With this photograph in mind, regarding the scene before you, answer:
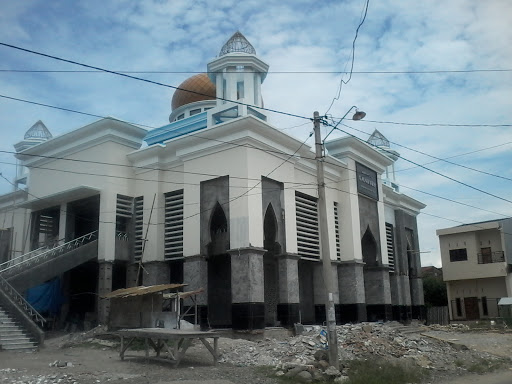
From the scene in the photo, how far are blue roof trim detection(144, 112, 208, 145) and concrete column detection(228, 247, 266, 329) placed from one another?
848 cm

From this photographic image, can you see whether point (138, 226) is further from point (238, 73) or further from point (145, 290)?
point (238, 73)

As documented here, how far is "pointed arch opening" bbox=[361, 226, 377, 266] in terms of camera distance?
29892 mm

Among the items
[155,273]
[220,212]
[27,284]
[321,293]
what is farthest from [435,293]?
[27,284]

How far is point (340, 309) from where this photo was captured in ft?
88.1

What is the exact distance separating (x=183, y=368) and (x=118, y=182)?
1343 centimetres

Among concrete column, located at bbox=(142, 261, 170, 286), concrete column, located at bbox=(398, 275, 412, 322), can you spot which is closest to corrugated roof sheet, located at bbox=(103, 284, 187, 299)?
concrete column, located at bbox=(142, 261, 170, 286)

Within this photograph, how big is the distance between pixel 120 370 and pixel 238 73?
54.9ft

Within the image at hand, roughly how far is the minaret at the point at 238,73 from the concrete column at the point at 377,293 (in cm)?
1132

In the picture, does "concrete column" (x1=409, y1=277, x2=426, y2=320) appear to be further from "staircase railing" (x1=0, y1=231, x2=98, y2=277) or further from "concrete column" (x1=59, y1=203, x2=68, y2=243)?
"concrete column" (x1=59, y1=203, x2=68, y2=243)

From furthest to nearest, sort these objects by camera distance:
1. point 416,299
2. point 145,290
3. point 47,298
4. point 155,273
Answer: point 416,299 → point 47,298 → point 155,273 → point 145,290

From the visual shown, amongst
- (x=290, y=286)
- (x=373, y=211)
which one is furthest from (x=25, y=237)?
(x=373, y=211)

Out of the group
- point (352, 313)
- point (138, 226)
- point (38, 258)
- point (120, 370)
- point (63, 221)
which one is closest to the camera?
point (120, 370)

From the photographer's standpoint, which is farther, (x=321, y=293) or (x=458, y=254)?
(x=458, y=254)

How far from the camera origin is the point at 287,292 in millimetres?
22578
